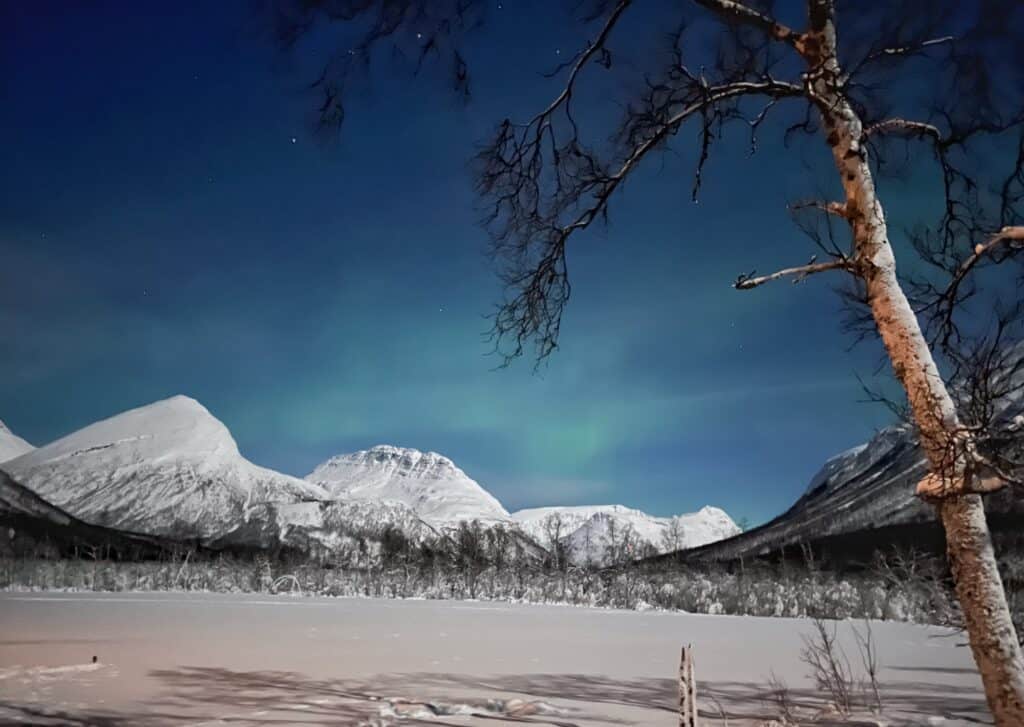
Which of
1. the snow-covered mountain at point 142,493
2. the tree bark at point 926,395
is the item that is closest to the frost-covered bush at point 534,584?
the tree bark at point 926,395

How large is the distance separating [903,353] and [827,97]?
1402 mm

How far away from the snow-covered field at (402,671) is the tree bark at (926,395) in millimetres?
1705

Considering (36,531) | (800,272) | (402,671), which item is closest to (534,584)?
(402,671)

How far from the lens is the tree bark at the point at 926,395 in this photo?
304cm

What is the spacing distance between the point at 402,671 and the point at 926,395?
17.4 feet

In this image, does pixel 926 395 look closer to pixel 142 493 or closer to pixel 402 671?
pixel 402 671

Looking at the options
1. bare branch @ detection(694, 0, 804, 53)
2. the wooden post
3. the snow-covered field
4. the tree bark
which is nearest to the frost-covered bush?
the snow-covered field

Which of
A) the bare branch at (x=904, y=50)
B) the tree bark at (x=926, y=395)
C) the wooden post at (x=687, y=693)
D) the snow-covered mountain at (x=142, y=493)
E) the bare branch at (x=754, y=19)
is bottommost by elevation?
the wooden post at (x=687, y=693)

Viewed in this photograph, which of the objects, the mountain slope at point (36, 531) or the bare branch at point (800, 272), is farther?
the mountain slope at point (36, 531)

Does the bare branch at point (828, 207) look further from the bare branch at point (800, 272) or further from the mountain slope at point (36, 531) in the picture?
the mountain slope at point (36, 531)

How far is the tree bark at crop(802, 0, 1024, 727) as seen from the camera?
3.04 meters

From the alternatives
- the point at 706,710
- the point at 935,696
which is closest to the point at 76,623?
the point at 706,710

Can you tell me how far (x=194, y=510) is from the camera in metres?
174

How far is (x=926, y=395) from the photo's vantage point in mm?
3270
